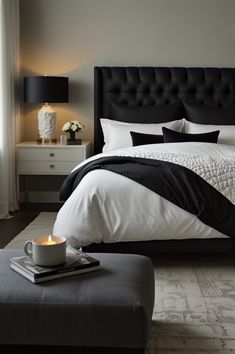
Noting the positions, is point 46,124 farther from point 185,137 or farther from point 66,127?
point 185,137

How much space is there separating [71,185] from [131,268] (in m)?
1.89

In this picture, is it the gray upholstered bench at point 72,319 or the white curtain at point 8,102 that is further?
the white curtain at point 8,102

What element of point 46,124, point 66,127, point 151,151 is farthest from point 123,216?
point 46,124

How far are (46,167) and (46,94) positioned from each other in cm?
74

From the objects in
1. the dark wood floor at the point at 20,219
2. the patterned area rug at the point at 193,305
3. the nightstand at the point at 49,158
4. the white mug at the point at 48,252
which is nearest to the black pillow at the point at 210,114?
the nightstand at the point at 49,158

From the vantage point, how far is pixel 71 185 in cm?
411

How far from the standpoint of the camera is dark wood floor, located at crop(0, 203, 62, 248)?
14.5ft

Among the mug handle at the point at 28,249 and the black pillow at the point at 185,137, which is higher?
the black pillow at the point at 185,137

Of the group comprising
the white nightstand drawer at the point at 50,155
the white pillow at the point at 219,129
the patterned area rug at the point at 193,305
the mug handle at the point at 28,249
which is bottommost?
the patterned area rug at the point at 193,305

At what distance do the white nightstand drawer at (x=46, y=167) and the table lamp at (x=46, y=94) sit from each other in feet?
0.93

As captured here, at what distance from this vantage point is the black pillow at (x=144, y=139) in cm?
494

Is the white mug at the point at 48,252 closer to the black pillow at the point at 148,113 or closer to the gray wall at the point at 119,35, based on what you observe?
the black pillow at the point at 148,113

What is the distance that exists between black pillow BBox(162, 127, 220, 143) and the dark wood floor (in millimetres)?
1453

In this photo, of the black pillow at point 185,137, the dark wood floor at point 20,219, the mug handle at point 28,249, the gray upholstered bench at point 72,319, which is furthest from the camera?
the black pillow at point 185,137
